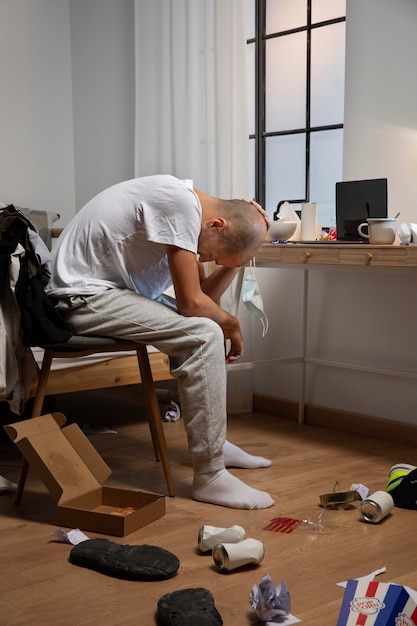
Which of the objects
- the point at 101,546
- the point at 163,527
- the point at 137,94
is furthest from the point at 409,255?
the point at 137,94

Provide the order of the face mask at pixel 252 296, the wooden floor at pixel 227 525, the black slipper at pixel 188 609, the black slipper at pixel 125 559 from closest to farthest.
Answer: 1. the black slipper at pixel 188 609
2. the wooden floor at pixel 227 525
3. the black slipper at pixel 125 559
4. the face mask at pixel 252 296

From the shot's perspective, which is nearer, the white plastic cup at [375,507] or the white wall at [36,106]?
the white plastic cup at [375,507]

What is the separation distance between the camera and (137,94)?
3879 mm

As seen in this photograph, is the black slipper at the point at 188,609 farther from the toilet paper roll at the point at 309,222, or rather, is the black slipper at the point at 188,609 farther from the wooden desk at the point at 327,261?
the toilet paper roll at the point at 309,222

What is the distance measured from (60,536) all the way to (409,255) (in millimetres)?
1245

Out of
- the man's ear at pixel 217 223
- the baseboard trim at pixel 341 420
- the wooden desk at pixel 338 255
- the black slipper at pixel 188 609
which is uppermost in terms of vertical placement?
the man's ear at pixel 217 223

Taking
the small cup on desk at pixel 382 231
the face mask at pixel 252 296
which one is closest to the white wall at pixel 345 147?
the face mask at pixel 252 296

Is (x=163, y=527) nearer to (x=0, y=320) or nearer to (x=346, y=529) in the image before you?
(x=346, y=529)

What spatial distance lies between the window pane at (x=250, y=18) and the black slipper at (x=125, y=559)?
8.19 feet

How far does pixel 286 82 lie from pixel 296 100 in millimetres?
98

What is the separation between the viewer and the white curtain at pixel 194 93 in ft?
11.1

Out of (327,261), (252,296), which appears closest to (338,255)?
(327,261)

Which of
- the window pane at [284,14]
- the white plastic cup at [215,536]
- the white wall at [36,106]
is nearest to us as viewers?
the white plastic cup at [215,536]

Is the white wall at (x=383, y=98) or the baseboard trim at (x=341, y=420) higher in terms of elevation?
the white wall at (x=383, y=98)
